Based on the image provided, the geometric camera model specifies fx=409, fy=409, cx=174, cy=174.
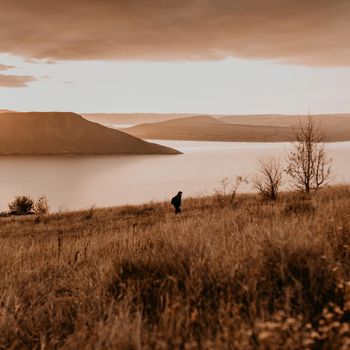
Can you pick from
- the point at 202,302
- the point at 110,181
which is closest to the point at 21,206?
the point at 202,302

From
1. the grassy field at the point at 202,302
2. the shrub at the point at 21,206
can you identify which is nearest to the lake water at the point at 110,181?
the shrub at the point at 21,206

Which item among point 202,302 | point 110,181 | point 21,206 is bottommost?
point 110,181

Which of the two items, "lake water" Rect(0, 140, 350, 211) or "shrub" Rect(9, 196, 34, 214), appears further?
"lake water" Rect(0, 140, 350, 211)

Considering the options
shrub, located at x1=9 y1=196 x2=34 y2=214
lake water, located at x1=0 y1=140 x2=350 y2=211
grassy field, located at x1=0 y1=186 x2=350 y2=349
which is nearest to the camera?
Answer: grassy field, located at x1=0 y1=186 x2=350 y2=349

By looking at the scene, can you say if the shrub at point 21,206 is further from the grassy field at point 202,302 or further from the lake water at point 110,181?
the grassy field at point 202,302

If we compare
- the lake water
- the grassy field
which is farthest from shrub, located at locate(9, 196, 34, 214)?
the grassy field

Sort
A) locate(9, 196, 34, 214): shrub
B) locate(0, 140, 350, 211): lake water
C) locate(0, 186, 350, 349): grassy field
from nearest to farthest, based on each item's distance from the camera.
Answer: locate(0, 186, 350, 349): grassy field, locate(9, 196, 34, 214): shrub, locate(0, 140, 350, 211): lake water

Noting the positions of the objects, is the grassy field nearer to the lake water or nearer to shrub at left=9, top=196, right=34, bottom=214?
shrub at left=9, top=196, right=34, bottom=214

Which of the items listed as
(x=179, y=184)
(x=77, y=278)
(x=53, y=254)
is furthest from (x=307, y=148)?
(x=179, y=184)

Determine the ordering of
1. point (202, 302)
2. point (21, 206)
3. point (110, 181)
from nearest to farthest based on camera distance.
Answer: point (202, 302)
point (21, 206)
point (110, 181)

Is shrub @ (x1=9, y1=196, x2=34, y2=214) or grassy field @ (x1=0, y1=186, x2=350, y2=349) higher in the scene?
grassy field @ (x1=0, y1=186, x2=350, y2=349)

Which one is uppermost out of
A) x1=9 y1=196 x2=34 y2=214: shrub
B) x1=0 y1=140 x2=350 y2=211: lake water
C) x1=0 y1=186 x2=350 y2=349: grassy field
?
x1=0 y1=186 x2=350 y2=349: grassy field

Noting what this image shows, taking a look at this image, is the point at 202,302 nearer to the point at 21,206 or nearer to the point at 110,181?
the point at 21,206

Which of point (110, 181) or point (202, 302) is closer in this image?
point (202, 302)
